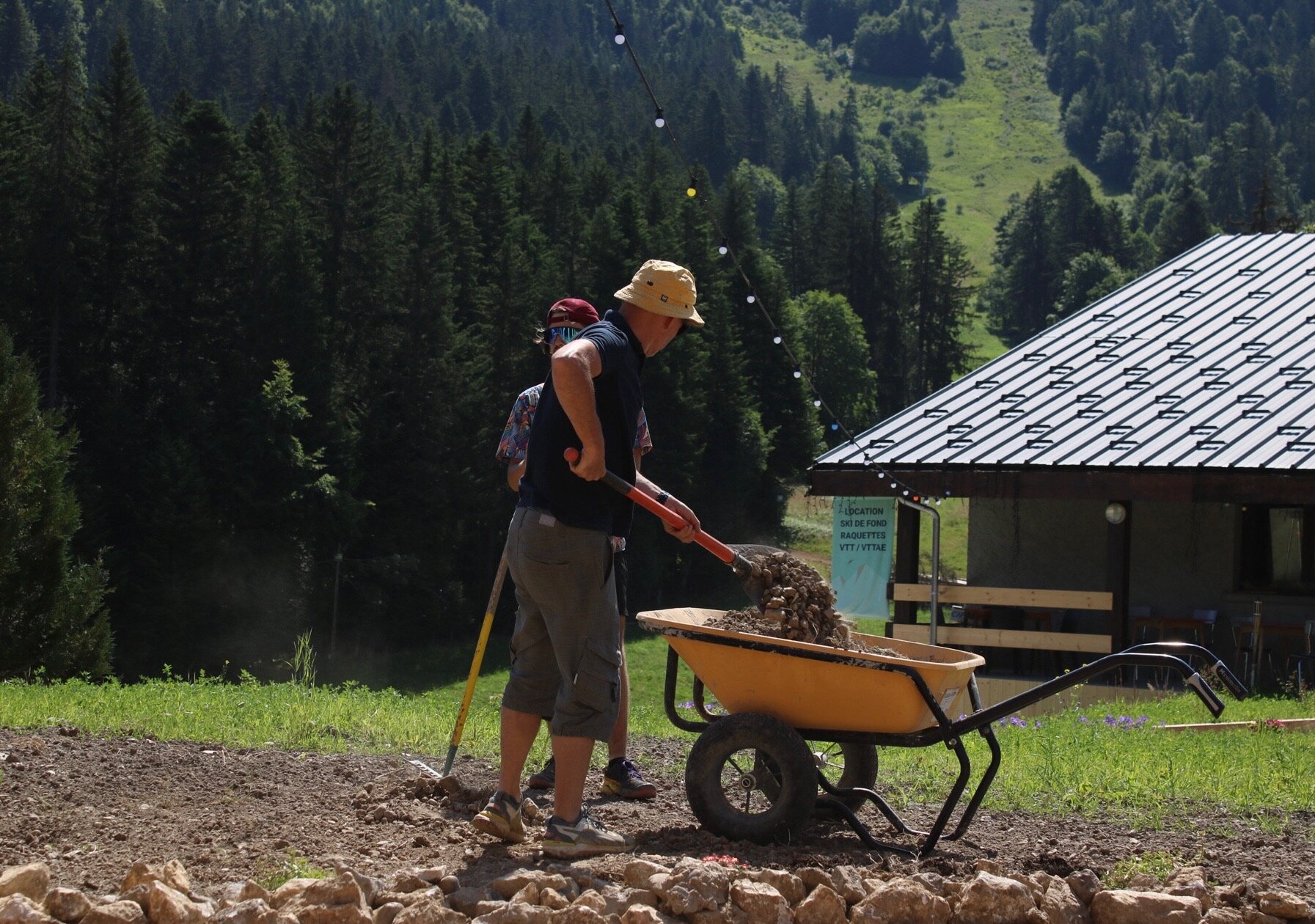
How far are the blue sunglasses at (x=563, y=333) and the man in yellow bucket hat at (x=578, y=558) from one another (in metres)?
1.07

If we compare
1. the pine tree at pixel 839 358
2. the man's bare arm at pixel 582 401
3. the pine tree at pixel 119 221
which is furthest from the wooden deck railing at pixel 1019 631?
the pine tree at pixel 839 358

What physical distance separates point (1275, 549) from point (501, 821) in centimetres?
1300

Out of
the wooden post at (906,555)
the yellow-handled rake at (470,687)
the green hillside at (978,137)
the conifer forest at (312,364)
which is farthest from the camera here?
the green hillside at (978,137)

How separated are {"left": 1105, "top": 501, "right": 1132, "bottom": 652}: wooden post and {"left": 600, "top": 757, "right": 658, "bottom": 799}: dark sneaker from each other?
9.63m

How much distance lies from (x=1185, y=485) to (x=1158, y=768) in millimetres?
7275

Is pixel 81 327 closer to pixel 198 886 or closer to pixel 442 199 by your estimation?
pixel 442 199

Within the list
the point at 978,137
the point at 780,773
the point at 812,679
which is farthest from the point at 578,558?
the point at 978,137

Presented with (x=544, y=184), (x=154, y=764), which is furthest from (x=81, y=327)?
(x=154, y=764)

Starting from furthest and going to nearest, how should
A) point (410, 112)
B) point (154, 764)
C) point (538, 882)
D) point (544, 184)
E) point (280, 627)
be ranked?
point (410, 112) < point (544, 184) < point (280, 627) < point (154, 764) < point (538, 882)

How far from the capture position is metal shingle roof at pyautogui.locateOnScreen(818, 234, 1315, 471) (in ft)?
45.5

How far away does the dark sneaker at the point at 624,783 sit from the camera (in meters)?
5.62

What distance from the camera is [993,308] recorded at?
358ft

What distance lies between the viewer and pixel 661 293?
15.6 feet

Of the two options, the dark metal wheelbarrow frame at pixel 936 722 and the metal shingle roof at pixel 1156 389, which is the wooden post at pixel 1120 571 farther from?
the dark metal wheelbarrow frame at pixel 936 722
